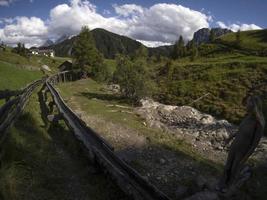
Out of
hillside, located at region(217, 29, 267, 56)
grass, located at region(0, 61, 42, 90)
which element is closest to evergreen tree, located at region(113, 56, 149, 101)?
grass, located at region(0, 61, 42, 90)

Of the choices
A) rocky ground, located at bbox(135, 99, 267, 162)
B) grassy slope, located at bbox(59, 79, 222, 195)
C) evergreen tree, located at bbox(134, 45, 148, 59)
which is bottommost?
rocky ground, located at bbox(135, 99, 267, 162)

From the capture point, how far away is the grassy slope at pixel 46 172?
7477 mm

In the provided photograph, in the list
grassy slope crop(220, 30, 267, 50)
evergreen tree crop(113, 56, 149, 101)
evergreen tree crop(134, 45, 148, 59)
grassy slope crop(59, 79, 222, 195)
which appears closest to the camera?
grassy slope crop(59, 79, 222, 195)

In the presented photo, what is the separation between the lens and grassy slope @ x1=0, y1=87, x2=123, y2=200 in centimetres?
748

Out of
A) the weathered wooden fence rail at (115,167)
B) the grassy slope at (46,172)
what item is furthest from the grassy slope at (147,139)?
the grassy slope at (46,172)

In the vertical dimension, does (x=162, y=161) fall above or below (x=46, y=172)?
below

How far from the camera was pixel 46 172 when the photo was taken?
8.87m

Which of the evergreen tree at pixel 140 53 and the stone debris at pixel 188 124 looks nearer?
the stone debris at pixel 188 124

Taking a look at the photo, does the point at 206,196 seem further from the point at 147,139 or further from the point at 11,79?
the point at 11,79

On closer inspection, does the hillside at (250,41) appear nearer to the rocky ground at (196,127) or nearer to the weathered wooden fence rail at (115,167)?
the rocky ground at (196,127)

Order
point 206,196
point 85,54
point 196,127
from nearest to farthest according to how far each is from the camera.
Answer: point 206,196
point 196,127
point 85,54

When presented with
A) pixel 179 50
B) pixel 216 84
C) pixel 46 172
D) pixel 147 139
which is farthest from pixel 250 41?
pixel 46 172

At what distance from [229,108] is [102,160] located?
87.5ft

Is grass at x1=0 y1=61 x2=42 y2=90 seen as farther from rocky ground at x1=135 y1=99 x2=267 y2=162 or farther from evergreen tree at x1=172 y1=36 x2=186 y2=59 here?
evergreen tree at x1=172 y1=36 x2=186 y2=59
